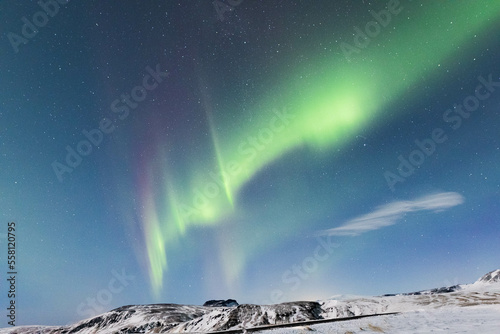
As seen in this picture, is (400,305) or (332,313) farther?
(332,313)

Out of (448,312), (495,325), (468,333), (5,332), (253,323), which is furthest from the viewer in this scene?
(5,332)

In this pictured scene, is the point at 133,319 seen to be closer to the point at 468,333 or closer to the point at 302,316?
Result: the point at 302,316

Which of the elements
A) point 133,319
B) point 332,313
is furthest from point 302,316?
point 133,319

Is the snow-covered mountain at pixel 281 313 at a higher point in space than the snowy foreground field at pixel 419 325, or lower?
higher

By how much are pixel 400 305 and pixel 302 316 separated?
26572 mm

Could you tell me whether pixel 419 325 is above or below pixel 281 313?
below

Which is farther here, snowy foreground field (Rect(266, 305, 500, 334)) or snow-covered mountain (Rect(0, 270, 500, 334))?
snow-covered mountain (Rect(0, 270, 500, 334))

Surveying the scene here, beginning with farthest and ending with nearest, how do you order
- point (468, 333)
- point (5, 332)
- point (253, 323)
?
point (5, 332) → point (253, 323) → point (468, 333)

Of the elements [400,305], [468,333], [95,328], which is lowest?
[468,333]

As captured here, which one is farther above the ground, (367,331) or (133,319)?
(133,319)

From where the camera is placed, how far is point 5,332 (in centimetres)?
17388

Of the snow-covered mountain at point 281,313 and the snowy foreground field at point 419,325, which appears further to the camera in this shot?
the snow-covered mountain at point 281,313

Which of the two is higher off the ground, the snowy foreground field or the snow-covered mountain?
the snow-covered mountain

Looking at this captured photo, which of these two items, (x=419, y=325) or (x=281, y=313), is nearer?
(x=419, y=325)
